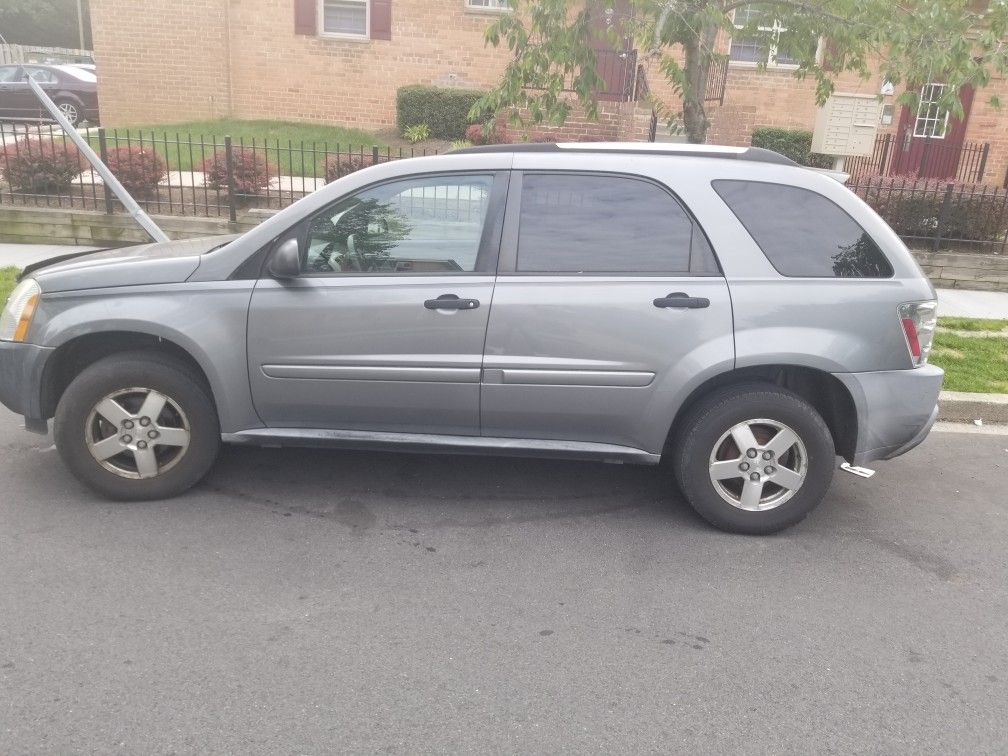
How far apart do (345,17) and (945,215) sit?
1209cm

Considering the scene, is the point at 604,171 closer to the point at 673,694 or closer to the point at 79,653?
the point at 673,694

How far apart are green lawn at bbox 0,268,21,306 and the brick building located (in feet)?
31.8

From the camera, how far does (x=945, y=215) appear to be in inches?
398

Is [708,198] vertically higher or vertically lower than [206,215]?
higher

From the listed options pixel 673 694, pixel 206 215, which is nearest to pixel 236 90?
pixel 206 215

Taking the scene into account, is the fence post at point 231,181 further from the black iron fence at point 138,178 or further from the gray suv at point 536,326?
the gray suv at point 536,326

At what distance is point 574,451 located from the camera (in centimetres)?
416

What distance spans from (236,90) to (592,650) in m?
16.6

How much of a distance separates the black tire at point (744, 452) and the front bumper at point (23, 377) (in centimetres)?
311

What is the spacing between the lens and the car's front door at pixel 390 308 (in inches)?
159

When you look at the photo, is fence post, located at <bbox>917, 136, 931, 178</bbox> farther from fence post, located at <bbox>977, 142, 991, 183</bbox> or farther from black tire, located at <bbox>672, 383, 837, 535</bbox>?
black tire, located at <bbox>672, 383, 837, 535</bbox>

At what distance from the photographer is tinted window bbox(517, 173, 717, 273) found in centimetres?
408

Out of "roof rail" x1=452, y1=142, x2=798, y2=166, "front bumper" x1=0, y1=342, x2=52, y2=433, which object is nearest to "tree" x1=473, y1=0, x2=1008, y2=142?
"roof rail" x1=452, y1=142, x2=798, y2=166

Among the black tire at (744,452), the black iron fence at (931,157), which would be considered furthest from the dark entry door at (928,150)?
the black tire at (744,452)
